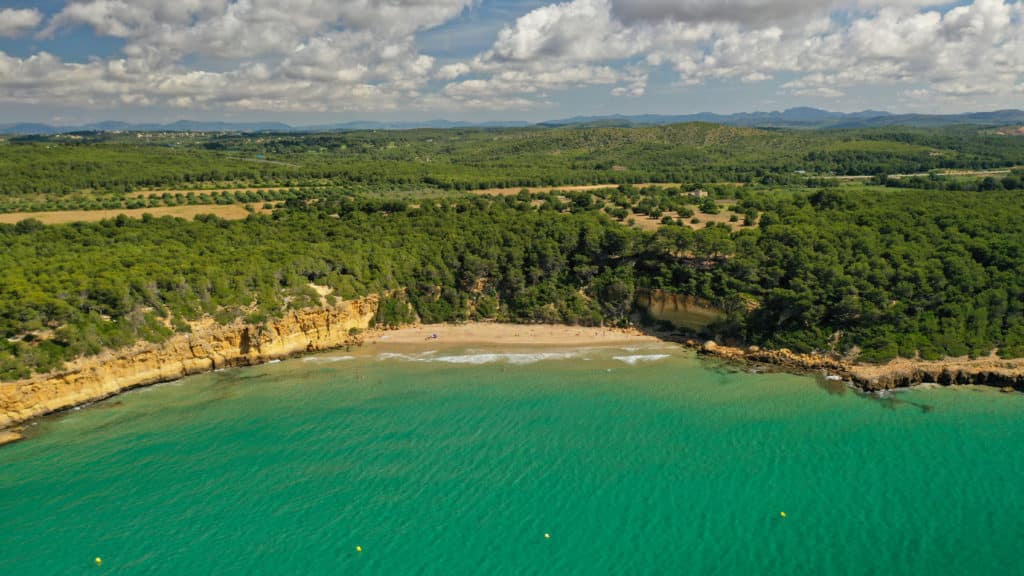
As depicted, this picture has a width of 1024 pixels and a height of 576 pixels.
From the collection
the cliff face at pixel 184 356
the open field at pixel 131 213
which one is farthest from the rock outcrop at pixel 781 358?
the open field at pixel 131 213

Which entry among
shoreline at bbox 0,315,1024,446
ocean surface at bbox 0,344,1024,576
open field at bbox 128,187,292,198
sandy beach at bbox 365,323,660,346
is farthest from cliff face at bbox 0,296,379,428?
open field at bbox 128,187,292,198

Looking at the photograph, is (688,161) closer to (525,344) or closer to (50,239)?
(525,344)

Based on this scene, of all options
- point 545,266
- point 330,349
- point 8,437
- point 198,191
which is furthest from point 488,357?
point 198,191

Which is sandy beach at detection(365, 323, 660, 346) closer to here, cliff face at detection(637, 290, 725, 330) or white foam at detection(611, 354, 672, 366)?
cliff face at detection(637, 290, 725, 330)

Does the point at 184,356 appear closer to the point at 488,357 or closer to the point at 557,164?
the point at 488,357

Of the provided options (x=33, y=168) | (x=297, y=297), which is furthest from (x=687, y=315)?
(x=33, y=168)

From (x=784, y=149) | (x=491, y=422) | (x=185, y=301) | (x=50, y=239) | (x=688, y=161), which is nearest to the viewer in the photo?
(x=491, y=422)
